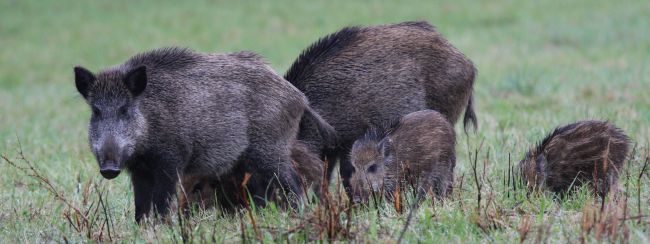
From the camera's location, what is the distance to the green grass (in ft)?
16.3

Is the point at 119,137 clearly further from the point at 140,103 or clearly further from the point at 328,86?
the point at 328,86

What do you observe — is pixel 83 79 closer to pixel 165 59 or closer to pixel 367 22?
pixel 165 59

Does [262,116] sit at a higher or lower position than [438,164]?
higher

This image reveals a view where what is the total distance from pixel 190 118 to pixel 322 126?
1002mm

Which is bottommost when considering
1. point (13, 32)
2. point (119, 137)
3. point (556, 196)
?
point (556, 196)

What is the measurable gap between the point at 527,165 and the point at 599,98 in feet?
17.4

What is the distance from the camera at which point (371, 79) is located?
7.03 metres

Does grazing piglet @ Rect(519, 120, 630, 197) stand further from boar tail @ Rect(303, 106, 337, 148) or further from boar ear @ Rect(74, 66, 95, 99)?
boar ear @ Rect(74, 66, 95, 99)

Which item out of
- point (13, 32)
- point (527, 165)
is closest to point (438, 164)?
point (527, 165)

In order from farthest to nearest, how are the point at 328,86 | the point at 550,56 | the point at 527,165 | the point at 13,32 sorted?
1. the point at 13,32
2. the point at 550,56
3. the point at 328,86
4. the point at 527,165

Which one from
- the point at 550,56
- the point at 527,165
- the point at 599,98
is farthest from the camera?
the point at 550,56

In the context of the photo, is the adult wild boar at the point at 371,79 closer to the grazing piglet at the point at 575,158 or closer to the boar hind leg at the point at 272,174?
the boar hind leg at the point at 272,174

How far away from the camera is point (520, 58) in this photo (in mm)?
17141

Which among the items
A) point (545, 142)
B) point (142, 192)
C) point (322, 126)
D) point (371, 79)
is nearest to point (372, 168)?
point (322, 126)
